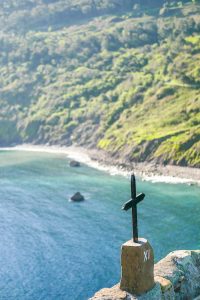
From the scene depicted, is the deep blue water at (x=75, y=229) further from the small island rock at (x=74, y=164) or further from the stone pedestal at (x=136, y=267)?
the stone pedestal at (x=136, y=267)

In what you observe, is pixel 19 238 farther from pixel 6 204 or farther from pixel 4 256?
pixel 6 204

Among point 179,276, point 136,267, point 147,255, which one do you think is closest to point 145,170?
point 179,276

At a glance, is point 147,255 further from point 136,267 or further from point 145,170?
point 145,170

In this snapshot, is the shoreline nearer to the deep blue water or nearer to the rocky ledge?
the deep blue water

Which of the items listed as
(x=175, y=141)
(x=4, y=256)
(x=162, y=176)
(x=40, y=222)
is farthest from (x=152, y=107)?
(x=4, y=256)

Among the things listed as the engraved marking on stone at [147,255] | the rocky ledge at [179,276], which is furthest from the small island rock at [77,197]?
the engraved marking on stone at [147,255]

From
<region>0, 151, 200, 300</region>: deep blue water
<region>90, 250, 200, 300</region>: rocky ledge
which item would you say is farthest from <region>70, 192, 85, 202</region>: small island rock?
<region>90, 250, 200, 300</region>: rocky ledge
